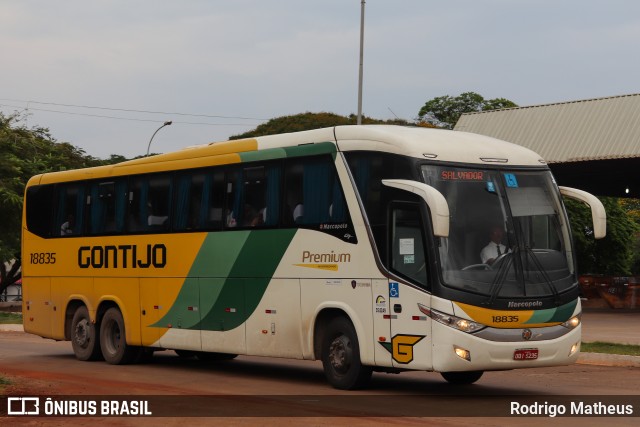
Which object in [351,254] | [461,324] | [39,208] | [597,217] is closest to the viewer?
[461,324]

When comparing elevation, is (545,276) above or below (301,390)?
above

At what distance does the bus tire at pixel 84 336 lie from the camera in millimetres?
22016

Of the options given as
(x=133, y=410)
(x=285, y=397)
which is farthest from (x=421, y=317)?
(x=133, y=410)

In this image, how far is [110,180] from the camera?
2181cm

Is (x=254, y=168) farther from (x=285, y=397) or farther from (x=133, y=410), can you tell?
(x=133, y=410)

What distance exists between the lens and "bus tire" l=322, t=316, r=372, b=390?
15648mm

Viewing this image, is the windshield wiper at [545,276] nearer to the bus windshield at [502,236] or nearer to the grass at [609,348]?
the bus windshield at [502,236]

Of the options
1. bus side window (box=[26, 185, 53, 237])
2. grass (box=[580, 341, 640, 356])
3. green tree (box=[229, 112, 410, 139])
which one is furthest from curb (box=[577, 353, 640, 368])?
green tree (box=[229, 112, 410, 139])

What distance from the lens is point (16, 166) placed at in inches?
1998

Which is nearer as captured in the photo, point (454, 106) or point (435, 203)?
point (435, 203)

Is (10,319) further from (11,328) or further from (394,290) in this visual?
(394,290)

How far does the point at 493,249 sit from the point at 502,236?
0.22m

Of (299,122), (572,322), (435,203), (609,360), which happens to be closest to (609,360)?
(609,360)

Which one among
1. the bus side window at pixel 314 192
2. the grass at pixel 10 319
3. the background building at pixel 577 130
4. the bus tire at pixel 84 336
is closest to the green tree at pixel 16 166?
the grass at pixel 10 319
